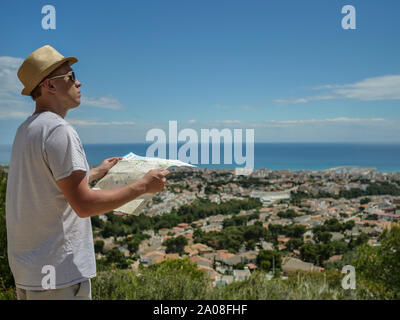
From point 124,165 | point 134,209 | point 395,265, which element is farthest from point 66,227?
point 395,265

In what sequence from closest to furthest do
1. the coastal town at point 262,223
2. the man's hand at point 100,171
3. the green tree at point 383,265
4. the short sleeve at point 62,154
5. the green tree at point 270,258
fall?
1. the short sleeve at point 62,154
2. the man's hand at point 100,171
3. the green tree at point 383,265
4. the green tree at point 270,258
5. the coastal town at point 262,223

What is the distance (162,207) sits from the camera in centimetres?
2498

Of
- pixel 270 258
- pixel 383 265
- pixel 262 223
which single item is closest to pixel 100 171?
pixel 383 265

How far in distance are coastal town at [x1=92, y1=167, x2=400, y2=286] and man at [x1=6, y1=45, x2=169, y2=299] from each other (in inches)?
450

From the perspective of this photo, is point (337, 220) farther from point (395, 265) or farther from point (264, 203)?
point (395, 265)

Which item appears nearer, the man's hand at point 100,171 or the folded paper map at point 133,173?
the folded paper map at point 133,173

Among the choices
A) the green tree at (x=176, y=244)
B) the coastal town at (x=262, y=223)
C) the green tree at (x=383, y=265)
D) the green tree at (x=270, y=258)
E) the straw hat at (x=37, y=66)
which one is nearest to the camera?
the straw hat at (x=37, y=66)

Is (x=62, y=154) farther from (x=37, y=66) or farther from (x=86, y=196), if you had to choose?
(x=37, y=66)

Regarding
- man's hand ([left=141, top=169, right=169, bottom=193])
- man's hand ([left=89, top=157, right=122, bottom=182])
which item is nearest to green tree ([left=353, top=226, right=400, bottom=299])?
man's hand ([left=89, top=157, right=122, bottom=182])

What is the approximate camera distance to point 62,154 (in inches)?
42.7

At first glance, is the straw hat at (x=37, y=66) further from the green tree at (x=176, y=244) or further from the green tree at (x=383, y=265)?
the green tree at (x=176, y=244)

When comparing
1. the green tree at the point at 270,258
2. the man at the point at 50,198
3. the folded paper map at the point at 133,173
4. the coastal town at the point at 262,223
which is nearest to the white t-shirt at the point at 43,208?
the man at the point at 50,198

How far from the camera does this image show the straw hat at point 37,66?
48.4 inches

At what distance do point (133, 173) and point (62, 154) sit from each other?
1.25ft
